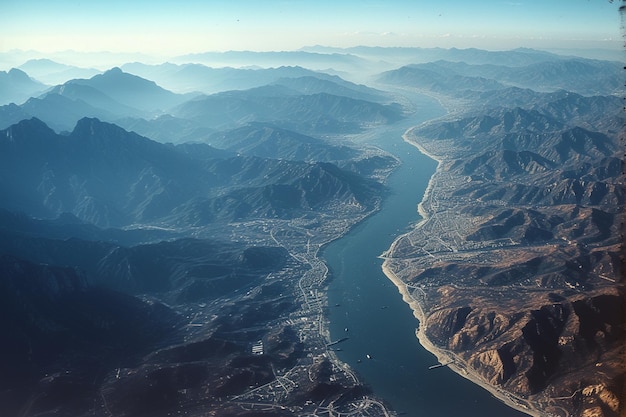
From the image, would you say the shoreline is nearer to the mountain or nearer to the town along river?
the town along river

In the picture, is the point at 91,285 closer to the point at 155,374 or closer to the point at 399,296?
the point at 155,374

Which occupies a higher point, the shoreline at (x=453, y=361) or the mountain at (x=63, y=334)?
the mountain at (x=63, y=334)

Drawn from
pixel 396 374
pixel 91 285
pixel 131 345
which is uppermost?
pixel 91 285

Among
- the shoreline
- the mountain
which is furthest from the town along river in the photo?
the mountain

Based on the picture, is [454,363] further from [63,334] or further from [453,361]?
[63,334]

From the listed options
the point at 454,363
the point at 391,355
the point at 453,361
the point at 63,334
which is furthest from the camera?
the point at 391,355

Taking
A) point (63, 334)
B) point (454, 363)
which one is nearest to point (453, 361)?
point (454, 363)

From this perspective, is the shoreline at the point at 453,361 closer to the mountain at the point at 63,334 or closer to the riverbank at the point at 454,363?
the riverbank at the point at 454,363

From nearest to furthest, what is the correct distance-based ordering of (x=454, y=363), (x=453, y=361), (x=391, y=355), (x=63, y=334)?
A: (x=454, y=363) → (x=453, y=361) → (x=63, y=334) → (x=391, y=355)

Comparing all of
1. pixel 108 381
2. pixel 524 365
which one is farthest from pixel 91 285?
pixel 524 365

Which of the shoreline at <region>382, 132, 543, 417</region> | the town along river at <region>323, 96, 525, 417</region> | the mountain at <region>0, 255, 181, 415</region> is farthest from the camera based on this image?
the town along river at <region>323, 96, 525, 417</region>

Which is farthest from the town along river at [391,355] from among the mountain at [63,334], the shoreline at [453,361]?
the mountain at [63,334]
